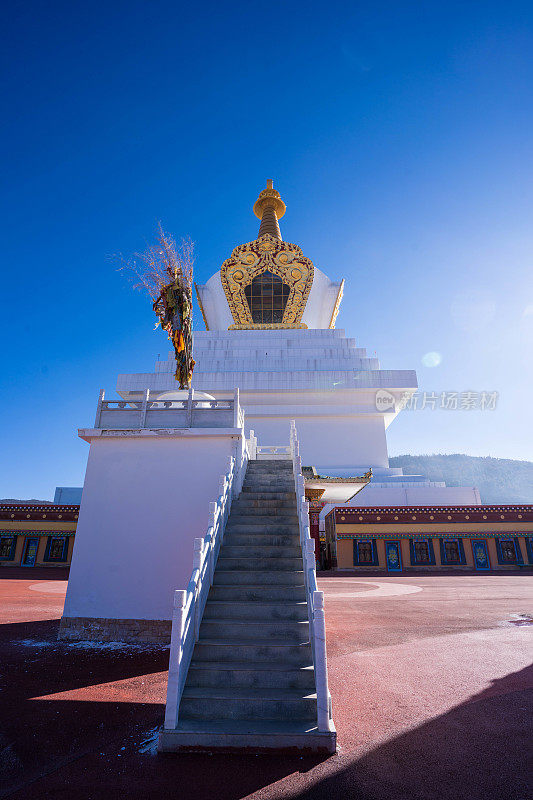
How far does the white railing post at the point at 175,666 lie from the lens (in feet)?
14.4

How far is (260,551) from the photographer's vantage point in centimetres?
732

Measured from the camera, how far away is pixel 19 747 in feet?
14.6

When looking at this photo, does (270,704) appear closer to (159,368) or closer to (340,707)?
(340,707)

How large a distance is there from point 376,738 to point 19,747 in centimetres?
373

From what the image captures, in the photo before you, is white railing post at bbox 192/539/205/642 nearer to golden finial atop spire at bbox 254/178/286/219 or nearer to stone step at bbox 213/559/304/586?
stone step at bbox 213/559/304/586

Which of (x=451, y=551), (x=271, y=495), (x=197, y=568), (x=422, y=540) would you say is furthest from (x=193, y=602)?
(x=451, y=551)

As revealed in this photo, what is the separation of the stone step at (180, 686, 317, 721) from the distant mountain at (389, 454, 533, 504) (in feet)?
454

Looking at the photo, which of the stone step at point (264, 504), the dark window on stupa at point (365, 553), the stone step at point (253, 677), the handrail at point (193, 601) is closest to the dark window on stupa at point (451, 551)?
the dark window on stupa at point (365, 553)

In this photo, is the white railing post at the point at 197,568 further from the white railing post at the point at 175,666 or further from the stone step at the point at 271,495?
the stone step at the point at 271,495

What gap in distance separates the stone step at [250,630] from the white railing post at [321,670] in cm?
123

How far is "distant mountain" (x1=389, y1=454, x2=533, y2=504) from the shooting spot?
452 feet

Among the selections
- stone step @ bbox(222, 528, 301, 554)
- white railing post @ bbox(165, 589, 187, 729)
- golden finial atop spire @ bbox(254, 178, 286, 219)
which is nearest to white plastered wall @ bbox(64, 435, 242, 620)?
stone step @ bbox(222, 528, 301, 554)

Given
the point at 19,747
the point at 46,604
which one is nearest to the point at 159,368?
the point at 46,604

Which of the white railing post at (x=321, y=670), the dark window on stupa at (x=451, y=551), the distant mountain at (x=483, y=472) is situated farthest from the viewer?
the distant mountain at (x=483, y=472)
